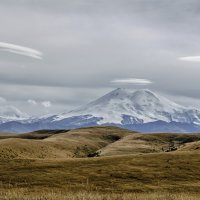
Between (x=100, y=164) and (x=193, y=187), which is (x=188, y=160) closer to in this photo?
(x=100, y=164)

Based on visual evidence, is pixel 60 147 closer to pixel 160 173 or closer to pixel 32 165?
pixel 32 165

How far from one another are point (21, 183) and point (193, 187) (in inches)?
823

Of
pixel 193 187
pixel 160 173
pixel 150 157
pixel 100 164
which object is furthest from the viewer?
pixel 150 157

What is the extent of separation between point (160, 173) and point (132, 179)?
5434mm

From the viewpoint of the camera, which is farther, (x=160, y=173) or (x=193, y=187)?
(x=160, y=173)

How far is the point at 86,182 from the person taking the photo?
56000 millimetres

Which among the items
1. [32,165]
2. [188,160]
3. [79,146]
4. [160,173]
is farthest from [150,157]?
[79,146]

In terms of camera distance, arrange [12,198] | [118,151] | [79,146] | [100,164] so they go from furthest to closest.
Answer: [79,146] → [118,151] → [100,164] → [12,198]

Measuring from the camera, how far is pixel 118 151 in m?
140

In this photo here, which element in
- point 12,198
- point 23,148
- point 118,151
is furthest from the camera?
point 118,151

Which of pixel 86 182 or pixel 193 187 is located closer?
pixel 193 187

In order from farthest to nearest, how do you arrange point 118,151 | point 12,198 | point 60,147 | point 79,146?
point 79,146
point 60,147
point 118,151
point 12,198

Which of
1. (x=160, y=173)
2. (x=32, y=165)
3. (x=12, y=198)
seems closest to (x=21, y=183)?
(x=32, y=165)

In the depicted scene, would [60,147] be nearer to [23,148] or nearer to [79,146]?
[79,146]
